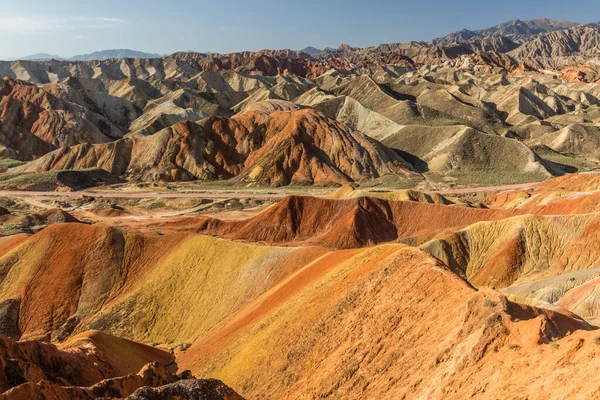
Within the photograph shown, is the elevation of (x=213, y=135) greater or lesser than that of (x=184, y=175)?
greater

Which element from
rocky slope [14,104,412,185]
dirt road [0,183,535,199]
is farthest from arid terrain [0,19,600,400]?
dirt road [0,183,535,199]

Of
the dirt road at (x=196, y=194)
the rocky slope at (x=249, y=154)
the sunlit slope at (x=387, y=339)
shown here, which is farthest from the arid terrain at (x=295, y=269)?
the dirt road at (x=196, y=194)

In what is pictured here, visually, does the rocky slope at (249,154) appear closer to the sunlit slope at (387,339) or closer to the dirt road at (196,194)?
the dirt road at (196,194)

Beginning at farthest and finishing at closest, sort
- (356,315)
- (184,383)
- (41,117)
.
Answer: (41,117), (356,315), (184,383)

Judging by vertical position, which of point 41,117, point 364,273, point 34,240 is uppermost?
point 41,117

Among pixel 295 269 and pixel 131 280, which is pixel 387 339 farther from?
pixel 131 280

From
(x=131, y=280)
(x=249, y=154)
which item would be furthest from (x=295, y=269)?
(x=249, y=154)

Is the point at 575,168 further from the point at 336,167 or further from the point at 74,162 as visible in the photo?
the point at 74,162

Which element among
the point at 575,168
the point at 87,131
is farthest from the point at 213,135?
the point at 575,168
